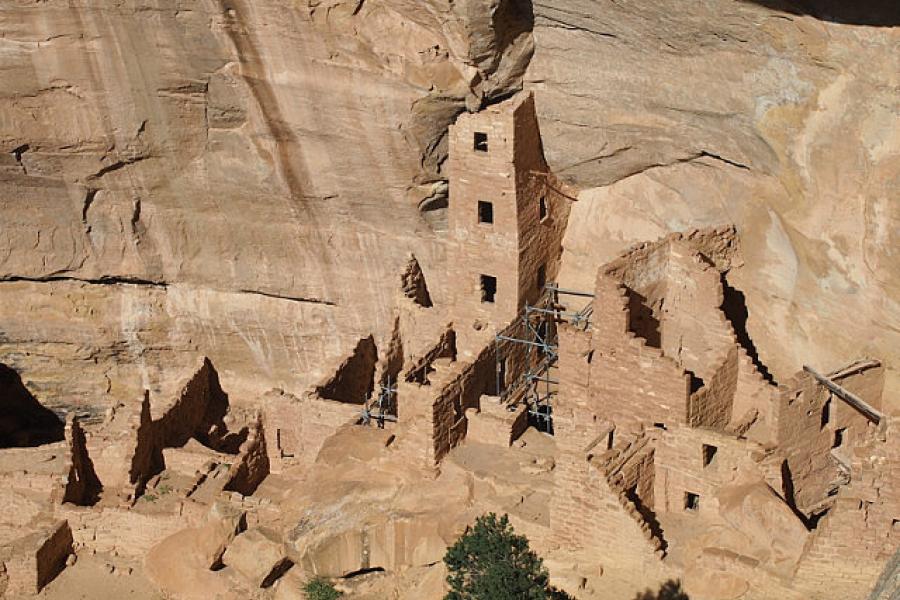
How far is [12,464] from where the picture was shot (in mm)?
26797

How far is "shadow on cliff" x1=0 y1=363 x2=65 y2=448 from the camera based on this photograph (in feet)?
97.6

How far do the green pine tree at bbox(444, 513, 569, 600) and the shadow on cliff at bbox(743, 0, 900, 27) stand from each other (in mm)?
6619

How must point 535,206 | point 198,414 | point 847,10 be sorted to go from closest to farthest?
point 847,10
point 535,206
point 198,414

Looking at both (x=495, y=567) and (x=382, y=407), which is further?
(x=382, y=407)

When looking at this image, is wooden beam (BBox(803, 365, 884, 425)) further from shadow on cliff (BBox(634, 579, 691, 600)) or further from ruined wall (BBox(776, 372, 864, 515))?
shadow on cliff (BBox(634, 579, 691, 600))

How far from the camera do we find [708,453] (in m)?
21.9

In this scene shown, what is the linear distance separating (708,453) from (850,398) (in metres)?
1.93

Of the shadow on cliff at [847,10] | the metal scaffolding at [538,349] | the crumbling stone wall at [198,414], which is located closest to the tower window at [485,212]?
the metal scaffolding at [538,349]

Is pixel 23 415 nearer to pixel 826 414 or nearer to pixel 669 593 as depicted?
pixel 669 593

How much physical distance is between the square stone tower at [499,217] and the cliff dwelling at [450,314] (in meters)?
0.04

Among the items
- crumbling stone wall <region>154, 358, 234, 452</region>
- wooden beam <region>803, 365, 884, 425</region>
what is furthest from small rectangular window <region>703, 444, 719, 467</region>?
crumbling stone wall <region>154, 358, 234, 452</region>

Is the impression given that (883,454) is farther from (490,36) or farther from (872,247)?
(490,36)

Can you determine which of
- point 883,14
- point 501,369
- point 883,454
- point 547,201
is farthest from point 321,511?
point 883,14

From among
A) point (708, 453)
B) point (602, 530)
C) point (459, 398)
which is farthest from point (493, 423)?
point (708, 453)
